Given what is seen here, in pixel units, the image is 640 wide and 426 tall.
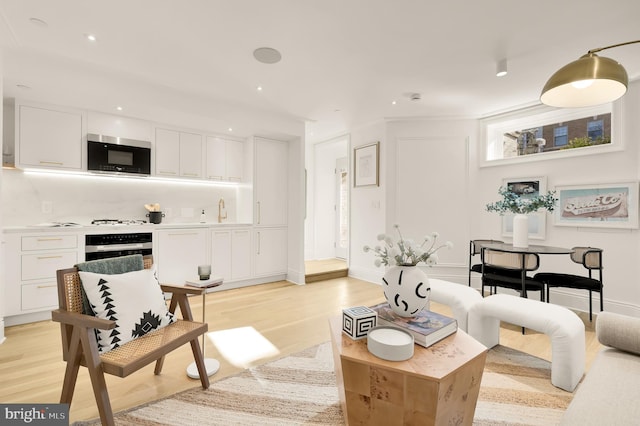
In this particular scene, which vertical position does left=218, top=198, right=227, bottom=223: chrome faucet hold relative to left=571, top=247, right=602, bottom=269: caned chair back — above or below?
above

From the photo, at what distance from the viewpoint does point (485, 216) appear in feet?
14.2

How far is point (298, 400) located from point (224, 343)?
1.03m

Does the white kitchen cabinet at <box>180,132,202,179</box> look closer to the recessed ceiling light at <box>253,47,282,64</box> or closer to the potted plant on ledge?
the recessed ceiling light at <box>253,47,282,64</box>

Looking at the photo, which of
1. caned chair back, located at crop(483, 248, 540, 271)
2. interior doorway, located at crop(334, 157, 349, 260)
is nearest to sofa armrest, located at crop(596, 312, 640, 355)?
caned chair back, located at crop(483, 248, 540, 271)

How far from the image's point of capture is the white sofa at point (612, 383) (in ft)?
3.36

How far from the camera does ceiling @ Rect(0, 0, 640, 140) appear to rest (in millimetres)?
2129

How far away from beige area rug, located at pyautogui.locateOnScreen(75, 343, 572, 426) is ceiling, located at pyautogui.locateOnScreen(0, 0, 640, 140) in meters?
2.61

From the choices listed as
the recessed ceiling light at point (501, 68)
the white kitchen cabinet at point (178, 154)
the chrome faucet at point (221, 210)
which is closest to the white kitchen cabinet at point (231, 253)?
the chrome faucet at point (221, 210)

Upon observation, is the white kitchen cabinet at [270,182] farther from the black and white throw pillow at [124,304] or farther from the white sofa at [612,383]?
the white sofa at [612,383]

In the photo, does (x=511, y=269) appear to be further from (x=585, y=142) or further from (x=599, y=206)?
(x=585, y=142)

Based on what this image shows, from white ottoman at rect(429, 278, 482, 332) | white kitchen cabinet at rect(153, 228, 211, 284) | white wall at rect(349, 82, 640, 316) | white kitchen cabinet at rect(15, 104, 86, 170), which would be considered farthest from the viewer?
white kitchen cabinet at rect(153, 228, 211, 284)

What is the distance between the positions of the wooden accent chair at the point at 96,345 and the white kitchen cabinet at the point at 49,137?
91.1 inches

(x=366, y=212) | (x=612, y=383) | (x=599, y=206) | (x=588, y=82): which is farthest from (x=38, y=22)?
(x=599, y=206)

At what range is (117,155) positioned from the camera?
11.6ft
